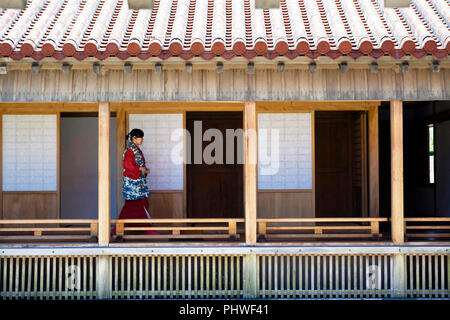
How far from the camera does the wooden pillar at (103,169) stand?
702cm

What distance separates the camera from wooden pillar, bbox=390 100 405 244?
6.97 metres

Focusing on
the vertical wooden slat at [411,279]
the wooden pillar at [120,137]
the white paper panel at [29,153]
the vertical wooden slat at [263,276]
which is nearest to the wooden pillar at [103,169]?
the vertical wooden slat at [263,276]

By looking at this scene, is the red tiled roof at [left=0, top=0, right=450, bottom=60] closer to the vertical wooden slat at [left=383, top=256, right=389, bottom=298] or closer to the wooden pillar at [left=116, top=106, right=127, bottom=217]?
the wooden pillar at [left=116, top=106, right=127, bottom=217]

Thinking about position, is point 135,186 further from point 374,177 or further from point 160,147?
point 374,177

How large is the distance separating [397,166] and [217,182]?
13.4ft

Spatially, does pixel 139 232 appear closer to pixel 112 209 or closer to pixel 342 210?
pixel 112 209

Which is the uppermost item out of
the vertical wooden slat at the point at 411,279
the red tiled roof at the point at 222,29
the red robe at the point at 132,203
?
the red tiled roof at the point at 222,29

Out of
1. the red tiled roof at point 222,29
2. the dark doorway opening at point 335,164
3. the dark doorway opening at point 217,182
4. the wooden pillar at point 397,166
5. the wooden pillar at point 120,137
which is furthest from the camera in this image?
the dark doorway opening at point 335,164

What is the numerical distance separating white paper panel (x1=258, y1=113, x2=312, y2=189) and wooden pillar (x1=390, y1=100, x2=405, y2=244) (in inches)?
93.6

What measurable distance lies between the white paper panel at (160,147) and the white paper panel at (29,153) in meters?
1.48

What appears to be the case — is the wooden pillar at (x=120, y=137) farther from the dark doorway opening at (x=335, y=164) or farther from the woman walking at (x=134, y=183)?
the dark doorway opening at (x=335, y=164)

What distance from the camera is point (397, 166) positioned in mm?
6984

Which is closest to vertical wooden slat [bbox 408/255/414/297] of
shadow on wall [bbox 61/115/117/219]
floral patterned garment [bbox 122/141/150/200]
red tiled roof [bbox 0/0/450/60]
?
red tiled roof [bbox 0/0/450/60]

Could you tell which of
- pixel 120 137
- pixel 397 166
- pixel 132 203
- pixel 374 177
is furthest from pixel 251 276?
pixel 120 137
